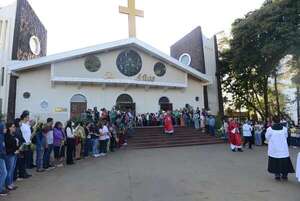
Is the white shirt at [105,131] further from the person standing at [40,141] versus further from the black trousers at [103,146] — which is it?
the person standing at [40,141]

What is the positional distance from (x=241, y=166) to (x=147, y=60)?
534 inches

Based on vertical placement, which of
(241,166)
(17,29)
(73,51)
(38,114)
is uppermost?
(17,29)

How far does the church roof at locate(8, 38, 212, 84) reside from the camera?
58.4ft

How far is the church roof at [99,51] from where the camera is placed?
17.8 metres

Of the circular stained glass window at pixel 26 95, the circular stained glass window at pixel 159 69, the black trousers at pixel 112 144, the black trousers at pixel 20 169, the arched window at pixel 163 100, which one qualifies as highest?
the circular stained glass window at pixel 159 69

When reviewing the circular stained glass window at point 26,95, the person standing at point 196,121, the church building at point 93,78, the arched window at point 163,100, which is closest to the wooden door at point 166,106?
the church building at point 93,78

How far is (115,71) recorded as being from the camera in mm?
20172

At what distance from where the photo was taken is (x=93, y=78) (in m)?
19.3

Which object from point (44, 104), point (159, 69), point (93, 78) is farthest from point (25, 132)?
point (159, 69)

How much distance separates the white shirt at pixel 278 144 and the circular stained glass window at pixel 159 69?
14740 mm

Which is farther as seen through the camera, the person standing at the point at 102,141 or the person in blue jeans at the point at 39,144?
the person standing at the point at 102,141

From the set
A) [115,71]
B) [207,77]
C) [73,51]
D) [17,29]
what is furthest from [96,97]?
[207,77]

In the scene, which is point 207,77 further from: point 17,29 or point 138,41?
point 17,29

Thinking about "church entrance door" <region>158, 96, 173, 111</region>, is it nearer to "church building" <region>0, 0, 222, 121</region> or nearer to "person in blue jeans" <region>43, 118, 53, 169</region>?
"church building" <region>0, 0, 222, 121</region>
